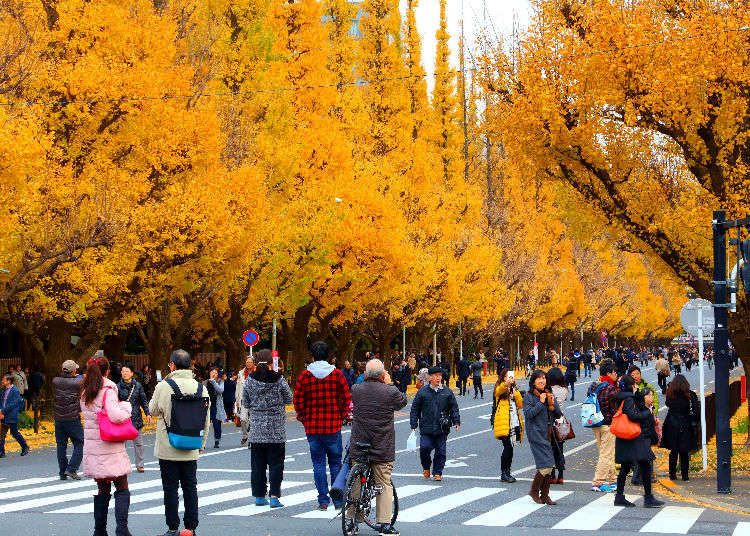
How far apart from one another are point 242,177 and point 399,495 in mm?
15464

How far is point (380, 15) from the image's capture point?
160ft

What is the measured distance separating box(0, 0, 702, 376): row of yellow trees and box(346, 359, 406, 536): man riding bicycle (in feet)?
28.5

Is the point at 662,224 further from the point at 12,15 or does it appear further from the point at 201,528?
the point at 12,15

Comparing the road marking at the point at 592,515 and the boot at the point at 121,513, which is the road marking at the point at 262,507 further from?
the road marking at the point at 592,515

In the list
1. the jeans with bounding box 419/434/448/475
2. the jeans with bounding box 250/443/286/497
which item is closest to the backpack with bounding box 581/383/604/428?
the jeans with bounding box 419/434/448/475

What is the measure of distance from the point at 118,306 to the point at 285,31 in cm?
1303

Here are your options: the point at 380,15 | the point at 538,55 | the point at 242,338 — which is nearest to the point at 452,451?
the point at 538,55

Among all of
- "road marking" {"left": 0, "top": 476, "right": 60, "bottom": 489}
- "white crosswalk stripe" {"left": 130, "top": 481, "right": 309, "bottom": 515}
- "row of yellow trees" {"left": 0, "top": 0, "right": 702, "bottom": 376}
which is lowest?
"road marking" {"left": 0, "top": 476, "right": 60, "bottom": 489}

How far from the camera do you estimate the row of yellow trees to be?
2380cm

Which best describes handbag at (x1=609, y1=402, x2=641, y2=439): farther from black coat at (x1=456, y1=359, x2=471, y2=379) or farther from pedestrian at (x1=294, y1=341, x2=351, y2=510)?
black coat at (x1=456, y1=359, x2=471, y2=379)

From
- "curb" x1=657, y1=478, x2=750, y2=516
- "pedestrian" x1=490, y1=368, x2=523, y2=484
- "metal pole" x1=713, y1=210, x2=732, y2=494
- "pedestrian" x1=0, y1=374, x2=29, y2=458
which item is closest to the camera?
"curb" x1=657, y1=478, x2=750, y2=516

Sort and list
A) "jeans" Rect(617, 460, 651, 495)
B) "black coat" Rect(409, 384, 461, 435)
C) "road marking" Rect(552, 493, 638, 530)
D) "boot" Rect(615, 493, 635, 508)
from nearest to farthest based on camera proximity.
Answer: "road marking" Rect(552, 493, 638, 530) < "jeans" Rect(617, 460, 651, 495) < "boot" Rect(615, 493, 635, 508) < "black coat" Rect(409, 384, 461, 435)

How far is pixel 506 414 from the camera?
52.6 ft

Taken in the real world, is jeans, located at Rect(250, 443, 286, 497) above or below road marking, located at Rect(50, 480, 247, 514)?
above
